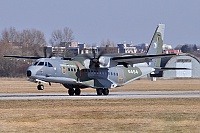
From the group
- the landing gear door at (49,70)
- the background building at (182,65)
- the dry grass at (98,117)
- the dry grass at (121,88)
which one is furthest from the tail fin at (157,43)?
the background building at (182,65)

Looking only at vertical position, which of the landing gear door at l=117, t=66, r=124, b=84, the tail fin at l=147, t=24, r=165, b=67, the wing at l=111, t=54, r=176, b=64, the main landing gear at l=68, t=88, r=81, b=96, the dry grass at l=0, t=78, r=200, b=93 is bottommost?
the dry grass at l=0, t=78, r=200, b=93

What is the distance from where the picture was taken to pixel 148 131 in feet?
77.3

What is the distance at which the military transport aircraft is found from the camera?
1772 inches

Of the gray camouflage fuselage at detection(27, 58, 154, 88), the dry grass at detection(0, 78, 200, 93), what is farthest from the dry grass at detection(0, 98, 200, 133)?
the dry grass at detection(0, 78, 200, 93)

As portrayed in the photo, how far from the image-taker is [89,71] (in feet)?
156

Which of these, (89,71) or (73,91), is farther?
(73,91)

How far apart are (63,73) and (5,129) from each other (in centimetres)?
2205

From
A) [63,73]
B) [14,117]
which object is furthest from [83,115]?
[63,73]

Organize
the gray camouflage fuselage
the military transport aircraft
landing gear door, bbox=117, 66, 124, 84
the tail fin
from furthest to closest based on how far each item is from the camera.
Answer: the tail fin
landing gear door, bbox=117, 66, 124, 84
the military transport aircraft
the gray camouflage fuselage

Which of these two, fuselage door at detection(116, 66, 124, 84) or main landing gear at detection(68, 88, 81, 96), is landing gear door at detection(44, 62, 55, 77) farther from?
fuselage door at detection(116, 66, 124, 84)

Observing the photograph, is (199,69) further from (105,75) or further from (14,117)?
(14,117)

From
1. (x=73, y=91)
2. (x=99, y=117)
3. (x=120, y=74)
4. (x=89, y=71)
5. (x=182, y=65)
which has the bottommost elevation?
(x=99, y=117)

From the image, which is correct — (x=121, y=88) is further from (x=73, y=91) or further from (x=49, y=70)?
(x=49, y=70)

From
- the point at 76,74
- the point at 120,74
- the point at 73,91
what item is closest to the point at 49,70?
the point at 76,74
